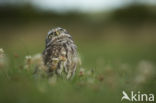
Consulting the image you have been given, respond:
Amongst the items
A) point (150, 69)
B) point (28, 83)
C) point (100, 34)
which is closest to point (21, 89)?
point (28, 83)

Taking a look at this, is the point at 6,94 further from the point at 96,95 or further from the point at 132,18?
the point at 132,18

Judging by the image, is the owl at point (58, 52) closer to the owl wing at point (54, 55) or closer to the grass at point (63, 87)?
the owl wing at point (54, 55)

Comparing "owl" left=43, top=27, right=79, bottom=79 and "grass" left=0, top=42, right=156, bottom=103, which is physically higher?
"owl" left=43, top=27, right=79, bottom=79

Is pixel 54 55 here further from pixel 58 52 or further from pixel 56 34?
pixel 56 34

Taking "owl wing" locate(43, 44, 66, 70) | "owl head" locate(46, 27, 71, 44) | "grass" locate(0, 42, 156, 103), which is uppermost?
"owl head" locate(46, 27, 71, 44)

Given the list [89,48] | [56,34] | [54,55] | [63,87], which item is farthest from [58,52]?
[89,48]

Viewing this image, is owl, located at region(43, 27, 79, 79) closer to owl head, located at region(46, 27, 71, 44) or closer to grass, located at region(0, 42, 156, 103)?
owl head, located at region(46, 27, 71, 44)

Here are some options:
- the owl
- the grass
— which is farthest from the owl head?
the grass
